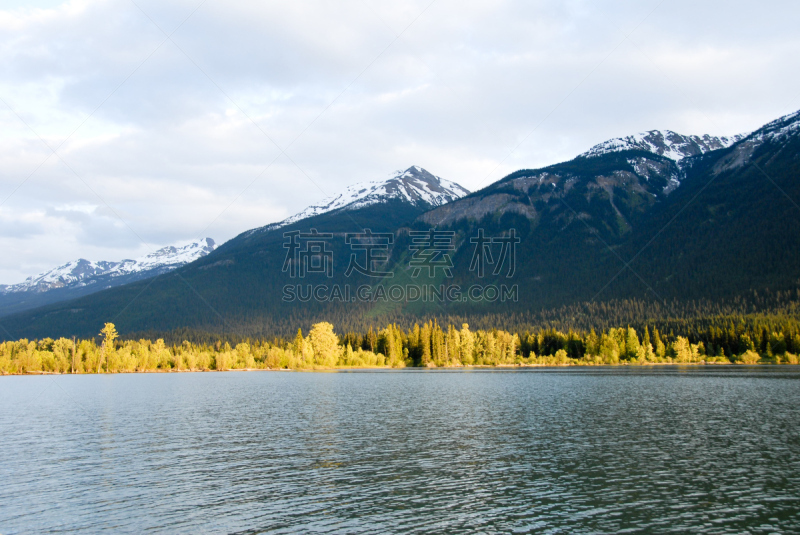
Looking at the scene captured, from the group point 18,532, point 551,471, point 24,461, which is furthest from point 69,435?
point 551,471

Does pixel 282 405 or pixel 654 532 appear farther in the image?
pixel 282 405

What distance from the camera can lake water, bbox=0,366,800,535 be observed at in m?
31.3

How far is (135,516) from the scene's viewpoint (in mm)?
32562

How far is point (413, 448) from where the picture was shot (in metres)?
51.3

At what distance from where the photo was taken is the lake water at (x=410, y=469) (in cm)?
3134

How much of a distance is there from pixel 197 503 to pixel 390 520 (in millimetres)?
12629

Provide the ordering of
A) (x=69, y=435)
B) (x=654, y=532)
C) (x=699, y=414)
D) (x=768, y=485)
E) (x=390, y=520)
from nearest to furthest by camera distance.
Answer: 1. (x=654, y=532)
2. (x=390, y=520)
3. (x=768, y=485)
4. (x=69, y=435)
5. (x=699, y=414)

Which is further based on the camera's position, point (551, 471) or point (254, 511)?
point (551, 471)

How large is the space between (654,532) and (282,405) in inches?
2774

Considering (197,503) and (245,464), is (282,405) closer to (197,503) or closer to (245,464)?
(245,464)

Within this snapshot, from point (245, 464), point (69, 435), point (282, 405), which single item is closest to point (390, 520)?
point (245, 464)

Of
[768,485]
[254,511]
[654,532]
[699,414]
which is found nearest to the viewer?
[654,532]

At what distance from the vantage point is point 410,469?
142 ft

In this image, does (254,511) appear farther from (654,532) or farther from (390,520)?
(654,532)
